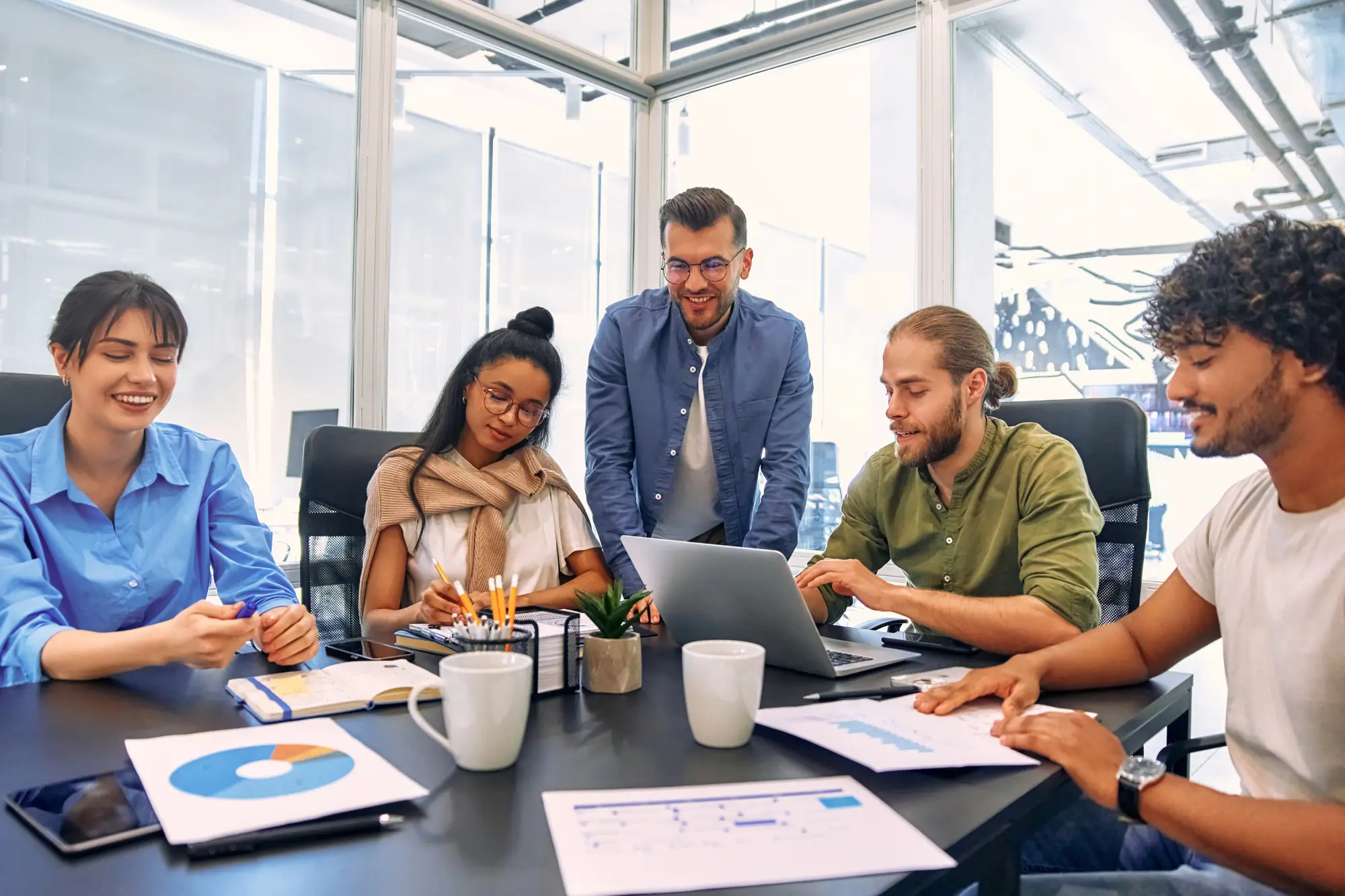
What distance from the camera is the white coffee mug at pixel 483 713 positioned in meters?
0.85

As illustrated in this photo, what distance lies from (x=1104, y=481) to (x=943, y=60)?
201 centimetres

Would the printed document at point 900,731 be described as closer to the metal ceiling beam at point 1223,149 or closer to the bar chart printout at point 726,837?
the bar chart printout at point 726,837

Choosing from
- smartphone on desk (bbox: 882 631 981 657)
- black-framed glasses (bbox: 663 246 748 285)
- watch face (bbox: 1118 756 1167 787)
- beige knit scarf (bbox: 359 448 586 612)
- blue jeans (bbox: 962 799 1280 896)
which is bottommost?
blue jeans (bbox: 962 799 1280 896)

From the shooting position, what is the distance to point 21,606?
1.24 meters

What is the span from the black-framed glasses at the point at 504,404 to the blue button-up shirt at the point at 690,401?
317 millimetres

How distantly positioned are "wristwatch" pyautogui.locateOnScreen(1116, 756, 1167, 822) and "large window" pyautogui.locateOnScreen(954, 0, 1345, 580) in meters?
1.88

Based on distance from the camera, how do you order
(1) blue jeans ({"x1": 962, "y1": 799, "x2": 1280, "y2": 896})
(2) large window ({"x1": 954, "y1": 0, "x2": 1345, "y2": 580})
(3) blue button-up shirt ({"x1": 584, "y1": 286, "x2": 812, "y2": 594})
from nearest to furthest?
(1) blue jeans ({"x1": 962, "y1": 799, "x2": 1280, "y2": 896})
(3) blue button-up shirt ({"x1": 584, "y1": 286, "x2": 812, "y2": 594})
(2) large window ({"x1": 954, "y1": 0, "x2": 1345, "y2": 580})

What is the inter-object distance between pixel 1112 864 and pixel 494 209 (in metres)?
3.18

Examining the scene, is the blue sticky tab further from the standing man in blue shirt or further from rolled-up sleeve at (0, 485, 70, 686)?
the standing man in blue shirt

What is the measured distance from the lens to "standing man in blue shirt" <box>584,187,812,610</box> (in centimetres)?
228

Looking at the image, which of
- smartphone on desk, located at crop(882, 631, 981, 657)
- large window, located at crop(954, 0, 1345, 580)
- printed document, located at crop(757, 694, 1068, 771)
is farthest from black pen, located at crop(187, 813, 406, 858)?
large window, located at crop(954, 0, 1345, 580)

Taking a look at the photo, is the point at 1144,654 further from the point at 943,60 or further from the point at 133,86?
the point at 133,86

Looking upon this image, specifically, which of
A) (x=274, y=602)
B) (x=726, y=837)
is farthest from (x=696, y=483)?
(x=726, y=837)

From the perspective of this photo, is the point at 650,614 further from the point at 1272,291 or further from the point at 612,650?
the point at 1272,291
